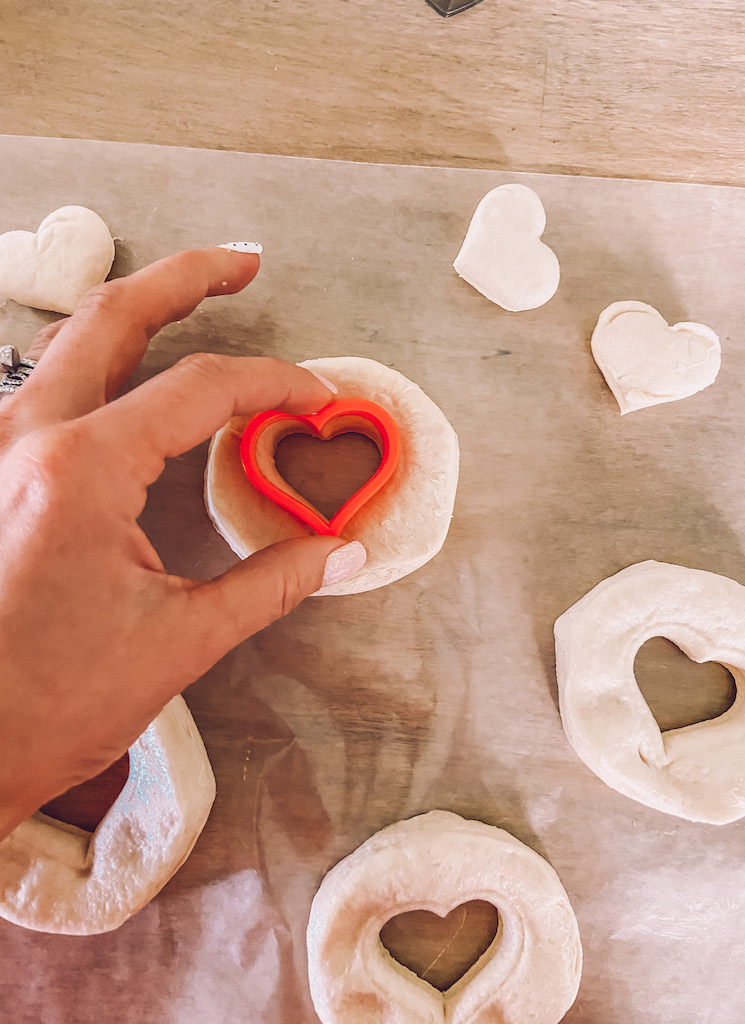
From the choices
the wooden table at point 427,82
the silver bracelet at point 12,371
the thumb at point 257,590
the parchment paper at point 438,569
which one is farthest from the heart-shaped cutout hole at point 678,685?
the silver bracelet at point 12,371

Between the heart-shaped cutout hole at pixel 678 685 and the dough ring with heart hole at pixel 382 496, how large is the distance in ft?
1.98

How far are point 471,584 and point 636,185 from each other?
1078mm

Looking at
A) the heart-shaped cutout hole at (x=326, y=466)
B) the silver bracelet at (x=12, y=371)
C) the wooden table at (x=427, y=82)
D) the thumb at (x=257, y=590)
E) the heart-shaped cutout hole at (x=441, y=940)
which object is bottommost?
the heart-shaped cutout hole at (x=441, y=940)

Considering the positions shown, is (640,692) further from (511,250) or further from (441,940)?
(511,250)

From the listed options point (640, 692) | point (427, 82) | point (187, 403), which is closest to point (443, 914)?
point (640, 692)

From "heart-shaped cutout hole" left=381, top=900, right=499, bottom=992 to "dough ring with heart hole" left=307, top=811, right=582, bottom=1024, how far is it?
0.21 ft

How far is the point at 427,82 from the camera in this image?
5.46ft

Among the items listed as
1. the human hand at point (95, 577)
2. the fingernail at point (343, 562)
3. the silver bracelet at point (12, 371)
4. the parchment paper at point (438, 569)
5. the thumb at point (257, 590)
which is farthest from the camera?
the parchment paper at point (438, 569)

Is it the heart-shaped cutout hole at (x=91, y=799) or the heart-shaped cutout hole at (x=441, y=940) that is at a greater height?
the heart-shaped cutout hole at (x=91, y=799)

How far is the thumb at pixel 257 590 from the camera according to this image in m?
1.04

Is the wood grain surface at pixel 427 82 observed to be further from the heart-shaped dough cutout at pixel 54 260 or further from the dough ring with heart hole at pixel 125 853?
the dough ring with heart hole at pixel 125 853

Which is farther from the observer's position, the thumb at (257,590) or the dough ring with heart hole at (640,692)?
the dough ring with heart hole at (640,692)

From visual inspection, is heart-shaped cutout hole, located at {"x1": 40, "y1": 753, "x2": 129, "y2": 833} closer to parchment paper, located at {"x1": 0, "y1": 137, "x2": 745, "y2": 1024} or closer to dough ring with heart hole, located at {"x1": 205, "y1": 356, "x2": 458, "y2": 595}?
parchment paper, located at {"x1": 0, "y1": 137, "x2": 745, "y2": 1024}

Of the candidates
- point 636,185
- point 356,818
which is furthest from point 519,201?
point 356,818
